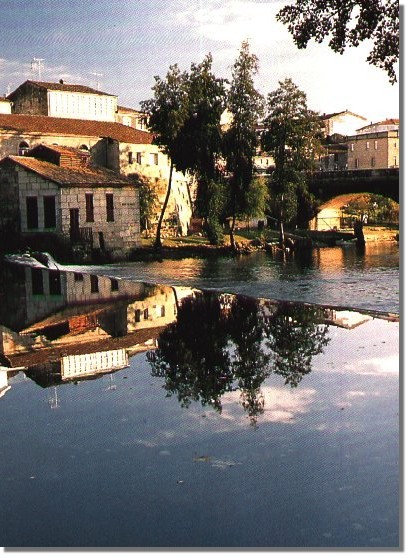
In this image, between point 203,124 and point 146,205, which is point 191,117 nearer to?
point 203,124

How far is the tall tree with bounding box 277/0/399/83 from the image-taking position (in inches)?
361

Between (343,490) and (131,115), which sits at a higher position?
(131,115)

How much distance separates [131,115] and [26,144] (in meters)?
A: 7.87

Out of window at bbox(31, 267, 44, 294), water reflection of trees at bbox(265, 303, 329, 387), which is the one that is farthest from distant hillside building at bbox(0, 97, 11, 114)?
water reflection of trees at bbox(265, 303, 329, 387)

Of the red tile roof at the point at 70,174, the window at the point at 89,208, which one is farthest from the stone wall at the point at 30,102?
the window at the point at 89,208

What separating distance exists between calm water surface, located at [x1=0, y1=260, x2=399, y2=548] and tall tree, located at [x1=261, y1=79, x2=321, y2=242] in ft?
63.7

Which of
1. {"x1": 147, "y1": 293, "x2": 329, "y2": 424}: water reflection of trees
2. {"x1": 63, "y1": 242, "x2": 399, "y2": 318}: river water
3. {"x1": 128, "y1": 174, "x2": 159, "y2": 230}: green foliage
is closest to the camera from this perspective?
{"x1": 147, "y1": 293, "x2": 329, "y2": 424}: water reflection of trees

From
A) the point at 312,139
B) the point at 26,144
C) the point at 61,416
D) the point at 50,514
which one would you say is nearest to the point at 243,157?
the point at 312,139

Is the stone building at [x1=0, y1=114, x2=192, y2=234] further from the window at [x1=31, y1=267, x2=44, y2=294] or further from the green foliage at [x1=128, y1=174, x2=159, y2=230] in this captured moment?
the window at [x1=31, y1=267, x2=44, y2=294]

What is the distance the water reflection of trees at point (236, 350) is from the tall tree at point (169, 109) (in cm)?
1554

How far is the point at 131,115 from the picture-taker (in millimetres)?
40812

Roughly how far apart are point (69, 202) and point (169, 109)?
5.17 meters

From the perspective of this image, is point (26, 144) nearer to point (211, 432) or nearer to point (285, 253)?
point (285, 253)

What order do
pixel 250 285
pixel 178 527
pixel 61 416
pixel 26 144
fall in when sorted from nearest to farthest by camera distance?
1. pixel 178 527
2. pixel 61 416
3. pixel 250 285
4. pixel 26 144
